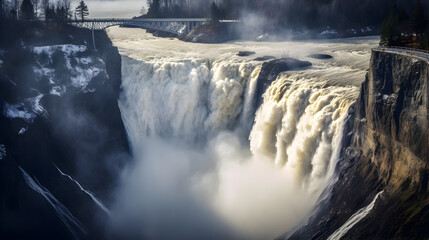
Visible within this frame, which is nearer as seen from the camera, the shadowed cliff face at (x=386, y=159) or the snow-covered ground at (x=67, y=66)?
the shadowed cliff face at (x=386, y=159)

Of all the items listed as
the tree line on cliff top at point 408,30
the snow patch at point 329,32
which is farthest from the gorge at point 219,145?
the snow patch at point 329,32

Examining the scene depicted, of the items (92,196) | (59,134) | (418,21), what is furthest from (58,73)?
(418,21)

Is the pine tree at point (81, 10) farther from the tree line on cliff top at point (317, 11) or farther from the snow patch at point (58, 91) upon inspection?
the tree line on cliff top at point (317, 11)

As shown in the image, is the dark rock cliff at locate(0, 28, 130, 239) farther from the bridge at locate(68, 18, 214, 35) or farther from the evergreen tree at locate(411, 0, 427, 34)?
the evergreen tree at locate(411, 0, 427, 34)

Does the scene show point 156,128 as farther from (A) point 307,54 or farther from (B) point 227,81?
(A) point 307,54

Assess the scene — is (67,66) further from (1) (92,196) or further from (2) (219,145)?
(2) (219,145)

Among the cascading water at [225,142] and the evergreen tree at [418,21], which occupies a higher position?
the evergreen tree at [418,21]
